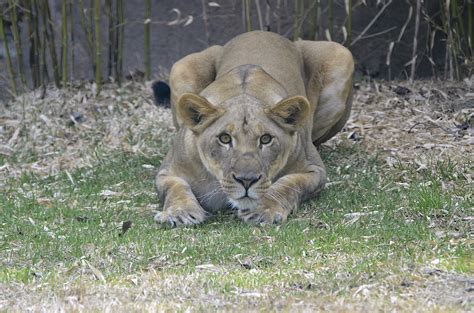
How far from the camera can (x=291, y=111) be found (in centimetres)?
662

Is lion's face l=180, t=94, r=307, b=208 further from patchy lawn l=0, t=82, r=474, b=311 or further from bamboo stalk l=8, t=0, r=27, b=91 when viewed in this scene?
bamboo stalk l=8, t=0, r=27, b=91

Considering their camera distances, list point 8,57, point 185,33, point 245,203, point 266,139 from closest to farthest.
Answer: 1. point 245,203
2. point 266,139
3. point 8,57
4. point 185,33

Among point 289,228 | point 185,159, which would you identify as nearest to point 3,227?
point 185,159

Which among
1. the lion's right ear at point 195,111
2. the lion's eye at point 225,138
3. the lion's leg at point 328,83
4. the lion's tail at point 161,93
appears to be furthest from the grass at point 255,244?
the lion's tail at point 161,93

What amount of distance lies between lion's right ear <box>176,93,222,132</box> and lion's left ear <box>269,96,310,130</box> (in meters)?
0.34

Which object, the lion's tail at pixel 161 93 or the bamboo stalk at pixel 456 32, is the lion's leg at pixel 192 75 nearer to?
the lion's tail at pixel 161 93

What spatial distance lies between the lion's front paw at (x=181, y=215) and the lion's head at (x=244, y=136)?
219 mm

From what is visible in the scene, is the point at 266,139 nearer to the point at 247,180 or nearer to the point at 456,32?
the point at 247,180

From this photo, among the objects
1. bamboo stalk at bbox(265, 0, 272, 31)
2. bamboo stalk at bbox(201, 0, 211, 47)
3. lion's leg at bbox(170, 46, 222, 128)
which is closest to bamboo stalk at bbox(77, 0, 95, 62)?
bamboo stalk at bbox(201, 0, 211, 47)

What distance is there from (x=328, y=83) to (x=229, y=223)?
6.73 ft

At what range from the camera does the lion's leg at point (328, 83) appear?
815cm

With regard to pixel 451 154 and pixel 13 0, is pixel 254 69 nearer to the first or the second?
pixel 451 154

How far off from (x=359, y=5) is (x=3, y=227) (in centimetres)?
487

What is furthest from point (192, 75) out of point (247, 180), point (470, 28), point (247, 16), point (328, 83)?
point (470, 28)
